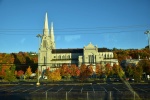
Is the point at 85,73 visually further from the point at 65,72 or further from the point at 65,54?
the point at 65,54

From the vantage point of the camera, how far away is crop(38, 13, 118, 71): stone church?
121938 millimetres

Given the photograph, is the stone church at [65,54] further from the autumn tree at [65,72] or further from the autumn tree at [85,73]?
the autumn tree at [85,73]

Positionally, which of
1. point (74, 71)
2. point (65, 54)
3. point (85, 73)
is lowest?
point (85, 73)

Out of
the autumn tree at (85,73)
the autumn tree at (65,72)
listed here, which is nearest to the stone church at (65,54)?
the autumn tree at (65,72)

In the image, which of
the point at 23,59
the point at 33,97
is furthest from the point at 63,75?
the point at 33,97

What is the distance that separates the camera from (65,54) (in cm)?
13938

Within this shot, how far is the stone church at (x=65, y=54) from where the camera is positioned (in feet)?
400

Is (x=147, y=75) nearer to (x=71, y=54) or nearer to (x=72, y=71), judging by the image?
(x=72, y=71)

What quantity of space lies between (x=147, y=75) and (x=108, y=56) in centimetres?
4550

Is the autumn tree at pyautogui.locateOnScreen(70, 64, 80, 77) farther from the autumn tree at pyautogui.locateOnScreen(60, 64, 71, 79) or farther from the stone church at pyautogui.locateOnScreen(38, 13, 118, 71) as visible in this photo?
the stone church at pyautogui.locateOnScreen(38, 13, 118, 71)

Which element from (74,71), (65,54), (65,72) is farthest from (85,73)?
(65,54)

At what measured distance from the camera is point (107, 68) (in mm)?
94438

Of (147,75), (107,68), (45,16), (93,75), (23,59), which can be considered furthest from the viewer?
(23,59)

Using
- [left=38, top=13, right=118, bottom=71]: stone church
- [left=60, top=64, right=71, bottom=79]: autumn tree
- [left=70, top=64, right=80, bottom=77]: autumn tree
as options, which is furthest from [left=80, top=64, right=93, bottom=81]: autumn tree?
[left=38, top=13, right=118, bottom=71]: stone church
